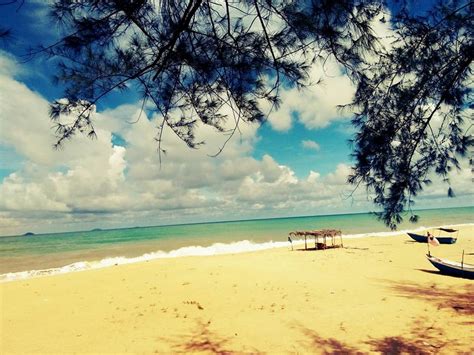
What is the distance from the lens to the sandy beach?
5688mm

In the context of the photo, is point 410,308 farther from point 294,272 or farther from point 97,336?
point 97,336

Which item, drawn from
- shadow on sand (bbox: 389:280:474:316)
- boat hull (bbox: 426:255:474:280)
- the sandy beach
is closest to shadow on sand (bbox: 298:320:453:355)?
the sandy beach

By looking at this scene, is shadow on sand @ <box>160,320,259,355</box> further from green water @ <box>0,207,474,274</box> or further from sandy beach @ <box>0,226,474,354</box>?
green water @ <box>0,207,474,274</box>

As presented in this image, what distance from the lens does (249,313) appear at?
7.44m

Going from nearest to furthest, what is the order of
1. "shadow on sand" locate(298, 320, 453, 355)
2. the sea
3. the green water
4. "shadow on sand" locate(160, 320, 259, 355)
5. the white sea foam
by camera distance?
"shadow on sand" locate(298, 320, 453, 355), "shadow on sand" locate(160, 320, 259, 355), the white sea foam, the sea, the green water

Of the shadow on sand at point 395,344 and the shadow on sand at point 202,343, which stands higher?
the shadow on sand at point 202,343

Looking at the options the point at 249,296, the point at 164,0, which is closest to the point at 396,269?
the point at 249,296

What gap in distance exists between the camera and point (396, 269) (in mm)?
12398

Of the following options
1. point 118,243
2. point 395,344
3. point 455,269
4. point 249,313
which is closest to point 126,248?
point 118,243

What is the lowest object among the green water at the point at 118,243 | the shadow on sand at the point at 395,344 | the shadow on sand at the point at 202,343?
the green water at the point at 118,243

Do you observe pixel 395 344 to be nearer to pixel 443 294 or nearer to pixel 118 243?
pixel 443 294

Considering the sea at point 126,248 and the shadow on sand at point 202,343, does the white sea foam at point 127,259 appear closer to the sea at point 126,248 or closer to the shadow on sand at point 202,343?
the sea at point 126,248

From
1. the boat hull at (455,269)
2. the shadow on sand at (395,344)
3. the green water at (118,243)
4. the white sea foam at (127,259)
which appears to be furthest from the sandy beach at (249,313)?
the white sea foam at (127,259)

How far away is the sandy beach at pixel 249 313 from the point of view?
5.69m
